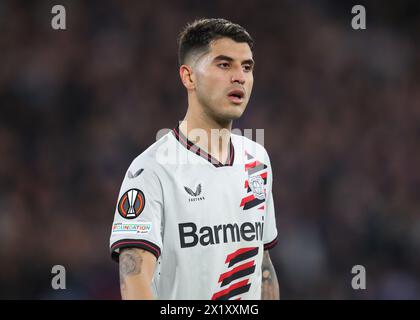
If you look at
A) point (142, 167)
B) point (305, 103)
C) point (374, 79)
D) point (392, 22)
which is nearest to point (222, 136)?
point (142, 167)

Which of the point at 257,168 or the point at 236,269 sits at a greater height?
the point at 257,168

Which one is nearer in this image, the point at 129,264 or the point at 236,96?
the point at 129,264

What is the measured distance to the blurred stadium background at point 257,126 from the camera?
788cm

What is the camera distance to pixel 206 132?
11.8 feet

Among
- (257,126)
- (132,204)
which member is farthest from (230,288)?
(257,126)

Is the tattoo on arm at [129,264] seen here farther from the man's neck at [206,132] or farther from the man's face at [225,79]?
the man's face at [225,79]

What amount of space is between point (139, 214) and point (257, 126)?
5.80 m

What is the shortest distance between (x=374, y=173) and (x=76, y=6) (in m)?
4.48

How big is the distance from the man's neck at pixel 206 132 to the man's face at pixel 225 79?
0.20ft

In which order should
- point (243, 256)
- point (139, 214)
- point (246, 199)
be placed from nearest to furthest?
point (139, 214) < point (243, 256) < point (246, 199)

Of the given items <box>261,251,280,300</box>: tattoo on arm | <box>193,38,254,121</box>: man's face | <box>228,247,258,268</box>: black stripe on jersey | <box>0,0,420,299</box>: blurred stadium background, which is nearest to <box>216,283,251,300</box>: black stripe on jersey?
<box>228,247,258,268</box>: black stripe on jersey

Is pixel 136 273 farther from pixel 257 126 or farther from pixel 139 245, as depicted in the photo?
pixel 257 126

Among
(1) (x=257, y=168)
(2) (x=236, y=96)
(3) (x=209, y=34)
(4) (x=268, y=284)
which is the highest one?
(3) (x=209, y=34)

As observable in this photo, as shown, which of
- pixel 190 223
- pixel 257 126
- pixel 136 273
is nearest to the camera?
pixel 136 273
